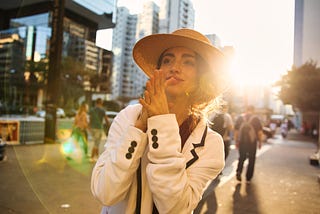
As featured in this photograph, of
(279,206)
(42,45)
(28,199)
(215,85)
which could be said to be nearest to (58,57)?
(42,45)

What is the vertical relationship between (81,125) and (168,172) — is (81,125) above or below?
below

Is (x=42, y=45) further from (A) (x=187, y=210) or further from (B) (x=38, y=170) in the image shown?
(A) (x=187, y=210)

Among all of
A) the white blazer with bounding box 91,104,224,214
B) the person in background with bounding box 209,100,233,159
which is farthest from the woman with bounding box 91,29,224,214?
the person in background with bounding box 209,100,233,159

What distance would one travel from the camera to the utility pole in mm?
8820

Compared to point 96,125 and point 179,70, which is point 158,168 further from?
point 96,125

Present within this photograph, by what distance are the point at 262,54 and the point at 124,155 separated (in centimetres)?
103

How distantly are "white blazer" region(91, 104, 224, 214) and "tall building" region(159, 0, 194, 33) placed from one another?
733 mm

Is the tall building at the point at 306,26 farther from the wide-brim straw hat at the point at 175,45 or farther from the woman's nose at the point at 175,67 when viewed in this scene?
the woman's nose at the point at 175,67

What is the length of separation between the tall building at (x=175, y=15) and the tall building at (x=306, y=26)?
574 millimetres

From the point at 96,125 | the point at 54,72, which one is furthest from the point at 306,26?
the point at 54,72

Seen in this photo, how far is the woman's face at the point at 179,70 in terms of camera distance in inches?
46.2

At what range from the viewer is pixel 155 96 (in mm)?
979

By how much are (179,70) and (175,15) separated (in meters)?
0.59

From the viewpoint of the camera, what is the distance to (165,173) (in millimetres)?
955
